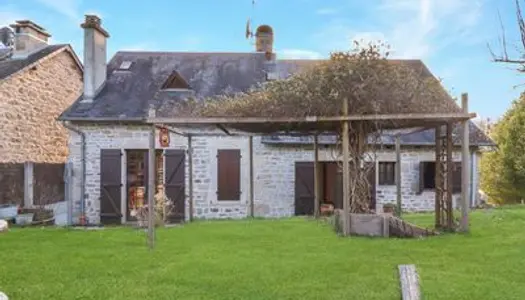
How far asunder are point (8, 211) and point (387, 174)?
9873mm

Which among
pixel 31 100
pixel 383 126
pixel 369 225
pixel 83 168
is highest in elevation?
pixel 31 100

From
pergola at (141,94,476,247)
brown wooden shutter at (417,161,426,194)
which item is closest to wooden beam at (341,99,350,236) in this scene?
pergola at (141,94,476,247)

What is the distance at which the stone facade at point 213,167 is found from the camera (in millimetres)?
14523

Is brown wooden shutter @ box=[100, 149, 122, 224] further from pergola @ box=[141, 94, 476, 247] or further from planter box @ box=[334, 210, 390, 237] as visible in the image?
planter box @ box=[334, 210, 390, 237]

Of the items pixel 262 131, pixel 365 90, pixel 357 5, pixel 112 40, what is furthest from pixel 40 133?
pixel 365 90

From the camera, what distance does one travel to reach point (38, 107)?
52.9ft

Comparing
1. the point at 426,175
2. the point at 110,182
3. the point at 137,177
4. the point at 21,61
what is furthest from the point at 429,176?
the point at 21,61

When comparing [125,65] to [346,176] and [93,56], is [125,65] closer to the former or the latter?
[93,56]

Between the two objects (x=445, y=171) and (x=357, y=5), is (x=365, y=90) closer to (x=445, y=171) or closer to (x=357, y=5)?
(x=445, y=171)

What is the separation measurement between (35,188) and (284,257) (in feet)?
32.7

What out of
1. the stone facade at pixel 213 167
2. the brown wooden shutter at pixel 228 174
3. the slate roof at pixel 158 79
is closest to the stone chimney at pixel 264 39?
the slate roof at pixel 158 79

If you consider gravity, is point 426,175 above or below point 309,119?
below

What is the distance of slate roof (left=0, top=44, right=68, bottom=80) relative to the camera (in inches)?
598

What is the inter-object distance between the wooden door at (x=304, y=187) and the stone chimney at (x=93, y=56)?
6.08m
